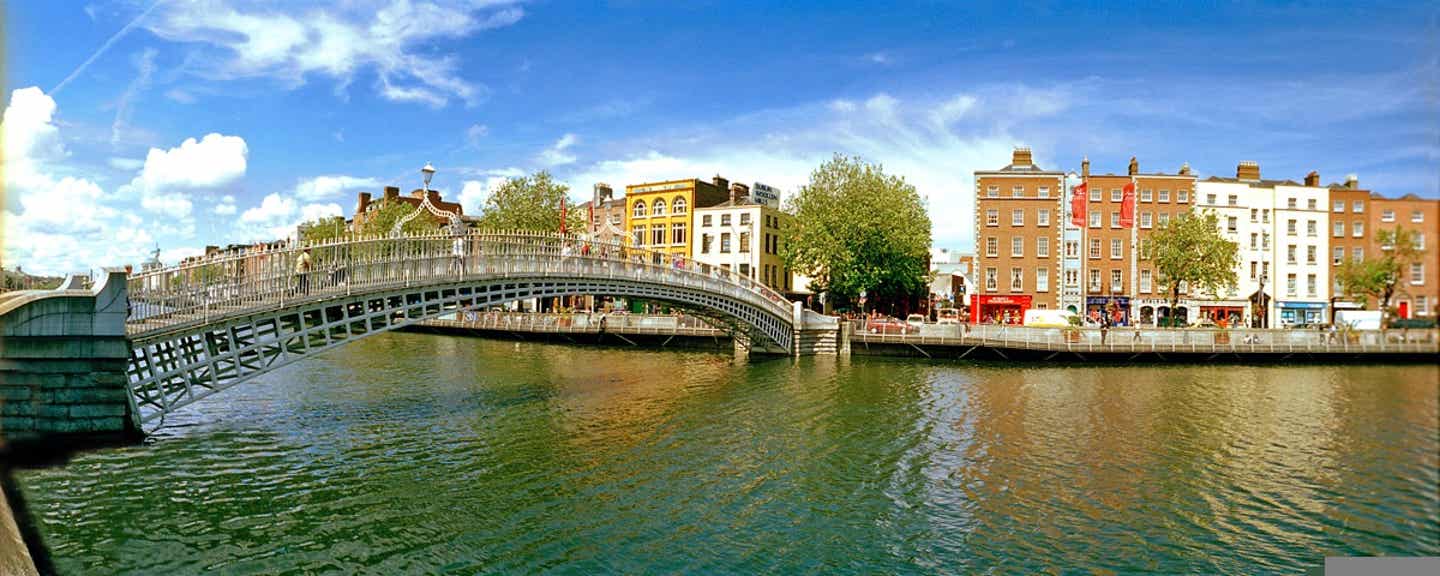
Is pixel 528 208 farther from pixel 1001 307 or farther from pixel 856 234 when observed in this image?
pixel 1001 307

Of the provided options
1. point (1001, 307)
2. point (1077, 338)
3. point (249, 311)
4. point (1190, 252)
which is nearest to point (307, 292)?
point (249, 311)

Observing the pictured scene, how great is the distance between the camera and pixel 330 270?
1770 cm

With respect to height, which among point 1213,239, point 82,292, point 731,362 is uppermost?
point 1213,239

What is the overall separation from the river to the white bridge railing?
268 cm

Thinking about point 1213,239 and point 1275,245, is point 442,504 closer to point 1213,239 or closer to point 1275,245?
point 1275,245

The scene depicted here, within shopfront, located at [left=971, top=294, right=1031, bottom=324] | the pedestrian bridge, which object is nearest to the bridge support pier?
the pedestrian bridge

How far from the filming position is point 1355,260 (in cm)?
211

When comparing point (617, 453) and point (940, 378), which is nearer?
point (617, 453)

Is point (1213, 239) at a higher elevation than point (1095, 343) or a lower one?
higher

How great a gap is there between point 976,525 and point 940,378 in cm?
2018

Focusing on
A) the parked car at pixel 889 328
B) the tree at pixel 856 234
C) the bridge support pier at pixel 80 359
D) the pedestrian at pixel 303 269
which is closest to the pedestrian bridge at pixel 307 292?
the pedestrian at pixel 303 269

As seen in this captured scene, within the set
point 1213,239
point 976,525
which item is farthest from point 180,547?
point 1213,239

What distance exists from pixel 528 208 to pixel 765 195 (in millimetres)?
21461

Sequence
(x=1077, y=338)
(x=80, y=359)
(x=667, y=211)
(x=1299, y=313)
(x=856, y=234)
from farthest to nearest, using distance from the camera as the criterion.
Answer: (x=667, y=211) < (x=856, y=234) < (x=1077, y=338) < (x=80, y=359) < (x=1299, y=313)
